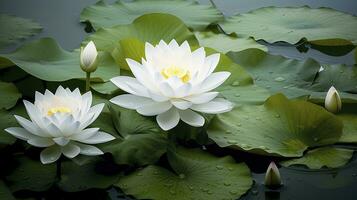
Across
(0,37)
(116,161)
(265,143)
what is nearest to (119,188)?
(116,161)

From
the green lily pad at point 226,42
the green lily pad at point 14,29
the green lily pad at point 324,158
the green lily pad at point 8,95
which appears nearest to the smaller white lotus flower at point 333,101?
the green lily pad at point 324,158

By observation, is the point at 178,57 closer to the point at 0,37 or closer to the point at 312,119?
the point at 312,119

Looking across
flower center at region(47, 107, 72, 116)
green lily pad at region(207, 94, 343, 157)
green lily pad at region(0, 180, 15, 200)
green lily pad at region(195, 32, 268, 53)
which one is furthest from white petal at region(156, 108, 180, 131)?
green lily pad at region(195, 32, 268, 53)

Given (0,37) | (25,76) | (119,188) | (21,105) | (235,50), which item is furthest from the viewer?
(0,37)

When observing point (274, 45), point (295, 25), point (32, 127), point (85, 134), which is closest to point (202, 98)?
point (85, 134)

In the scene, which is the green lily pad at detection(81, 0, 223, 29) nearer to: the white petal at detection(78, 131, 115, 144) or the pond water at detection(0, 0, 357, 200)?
the pond water at detection(0, 0, 357, 200)

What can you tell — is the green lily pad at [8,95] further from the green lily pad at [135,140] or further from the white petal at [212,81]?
the white petal at [212,81]

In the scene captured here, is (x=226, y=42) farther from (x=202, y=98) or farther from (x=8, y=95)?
(x=8, y=95)

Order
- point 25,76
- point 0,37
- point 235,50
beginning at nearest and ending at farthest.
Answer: point 25,76, point 235,50, point 0,37
